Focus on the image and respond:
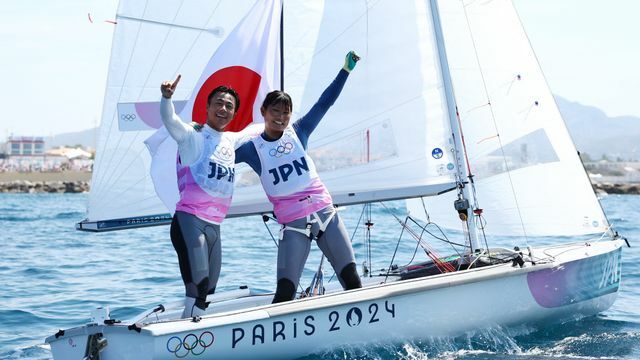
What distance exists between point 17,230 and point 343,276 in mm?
14822

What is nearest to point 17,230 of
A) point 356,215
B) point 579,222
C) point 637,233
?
point 356,215

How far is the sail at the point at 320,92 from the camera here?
623cm

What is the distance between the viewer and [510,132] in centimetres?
728

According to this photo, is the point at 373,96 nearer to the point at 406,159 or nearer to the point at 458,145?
the point at 406,159

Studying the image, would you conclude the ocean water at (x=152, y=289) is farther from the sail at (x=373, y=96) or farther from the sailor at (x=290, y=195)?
the sail at (x=373, y=96)

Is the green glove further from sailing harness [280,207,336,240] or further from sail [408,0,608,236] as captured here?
sail [408,0,608,236]

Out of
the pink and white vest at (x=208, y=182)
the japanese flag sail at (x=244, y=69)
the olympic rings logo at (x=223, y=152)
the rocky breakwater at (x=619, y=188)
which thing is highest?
the rocky breakwater at (x=619, y=188)

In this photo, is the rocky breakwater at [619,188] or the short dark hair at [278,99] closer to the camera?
the short dark hair at [278,99]

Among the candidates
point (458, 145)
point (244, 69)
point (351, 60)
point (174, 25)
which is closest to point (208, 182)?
point (351, 60)

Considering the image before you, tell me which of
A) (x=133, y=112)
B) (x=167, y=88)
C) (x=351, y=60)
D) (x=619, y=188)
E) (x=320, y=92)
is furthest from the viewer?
(x=619, y=188)

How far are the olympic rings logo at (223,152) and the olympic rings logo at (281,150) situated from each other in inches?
12.7

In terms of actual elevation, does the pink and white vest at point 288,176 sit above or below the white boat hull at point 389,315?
Result: above

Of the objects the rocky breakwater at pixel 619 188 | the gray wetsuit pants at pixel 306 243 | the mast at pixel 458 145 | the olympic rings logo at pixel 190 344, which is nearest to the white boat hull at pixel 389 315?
the olympic rings logo at pixel 190 344

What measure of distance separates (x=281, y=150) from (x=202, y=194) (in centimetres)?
64
